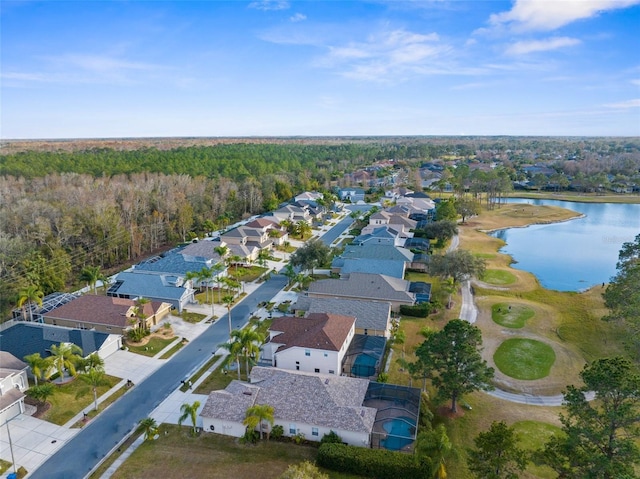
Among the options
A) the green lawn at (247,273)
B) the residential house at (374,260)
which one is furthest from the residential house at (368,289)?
the green lawn at (247,273)

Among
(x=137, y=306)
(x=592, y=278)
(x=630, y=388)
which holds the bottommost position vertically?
(x=592, y=278)

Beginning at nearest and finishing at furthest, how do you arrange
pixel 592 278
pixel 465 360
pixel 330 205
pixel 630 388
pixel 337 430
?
pixel 630 388 < pixel 337 430 < pixel 465 360 < pixel 592 278 < pixel 330 205

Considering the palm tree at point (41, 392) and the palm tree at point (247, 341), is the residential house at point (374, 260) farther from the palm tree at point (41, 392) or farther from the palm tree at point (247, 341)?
the palm tree at point (41, 392)

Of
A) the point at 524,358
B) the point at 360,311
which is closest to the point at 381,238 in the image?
the point at 360,311

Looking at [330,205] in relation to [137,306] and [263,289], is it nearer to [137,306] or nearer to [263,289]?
[263,289]

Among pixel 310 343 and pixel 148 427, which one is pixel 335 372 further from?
pixel 148 427

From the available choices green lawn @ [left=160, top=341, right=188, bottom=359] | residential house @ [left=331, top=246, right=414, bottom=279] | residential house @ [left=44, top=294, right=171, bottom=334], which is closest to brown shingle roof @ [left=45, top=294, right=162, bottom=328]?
residential house @ [left=44, top=294, right=171, bottom=334]

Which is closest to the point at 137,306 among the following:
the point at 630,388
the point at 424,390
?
the point at 424,390

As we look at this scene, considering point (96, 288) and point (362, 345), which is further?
point (96, 288)

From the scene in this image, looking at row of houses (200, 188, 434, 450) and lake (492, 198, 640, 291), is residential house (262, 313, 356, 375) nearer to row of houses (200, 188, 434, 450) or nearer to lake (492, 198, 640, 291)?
row of houses (200, 188, 434, 450)
